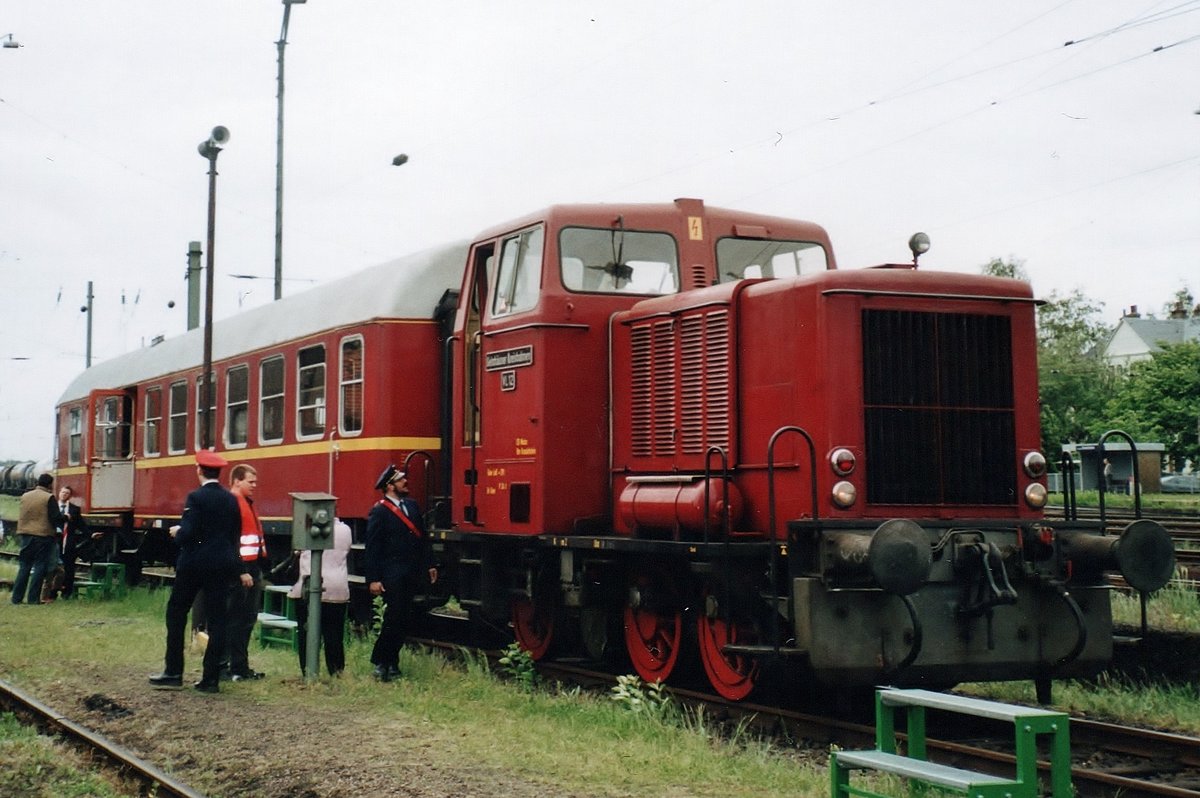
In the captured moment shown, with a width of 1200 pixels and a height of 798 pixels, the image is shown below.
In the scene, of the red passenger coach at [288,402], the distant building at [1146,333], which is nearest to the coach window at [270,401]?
the red passenger coach at [288,402]

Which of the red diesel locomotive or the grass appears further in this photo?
the red diesel locomotive

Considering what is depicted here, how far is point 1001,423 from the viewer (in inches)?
384

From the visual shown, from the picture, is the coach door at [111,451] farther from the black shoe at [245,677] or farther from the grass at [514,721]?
the black shoe at [245,677]

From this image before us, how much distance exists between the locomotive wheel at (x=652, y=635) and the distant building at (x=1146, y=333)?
77462 millimetres

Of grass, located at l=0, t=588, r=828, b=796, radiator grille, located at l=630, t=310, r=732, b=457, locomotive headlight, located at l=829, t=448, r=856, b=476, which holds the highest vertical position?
radiator grille, located at l=630, t=310, r=732, b=457

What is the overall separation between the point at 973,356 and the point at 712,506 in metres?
2.05

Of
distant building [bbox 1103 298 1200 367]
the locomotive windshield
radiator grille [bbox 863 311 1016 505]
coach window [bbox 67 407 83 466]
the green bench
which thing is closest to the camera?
the green bench

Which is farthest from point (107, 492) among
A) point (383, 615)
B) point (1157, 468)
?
point (1157, 468)

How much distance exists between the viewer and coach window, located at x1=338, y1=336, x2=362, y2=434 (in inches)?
565

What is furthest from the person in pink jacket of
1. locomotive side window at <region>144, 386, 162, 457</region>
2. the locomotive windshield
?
locomotive side window at <region>144, 386, 162, 457</region>

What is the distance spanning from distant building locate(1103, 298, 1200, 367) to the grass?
255ft

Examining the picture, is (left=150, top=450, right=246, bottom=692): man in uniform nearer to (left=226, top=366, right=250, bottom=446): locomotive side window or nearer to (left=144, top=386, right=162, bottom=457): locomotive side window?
(left=226, top=366, right=250, bottom=446): locomotive side window

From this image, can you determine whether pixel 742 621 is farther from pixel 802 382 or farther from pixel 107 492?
pixel 107 492

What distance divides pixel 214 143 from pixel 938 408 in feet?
44.3
